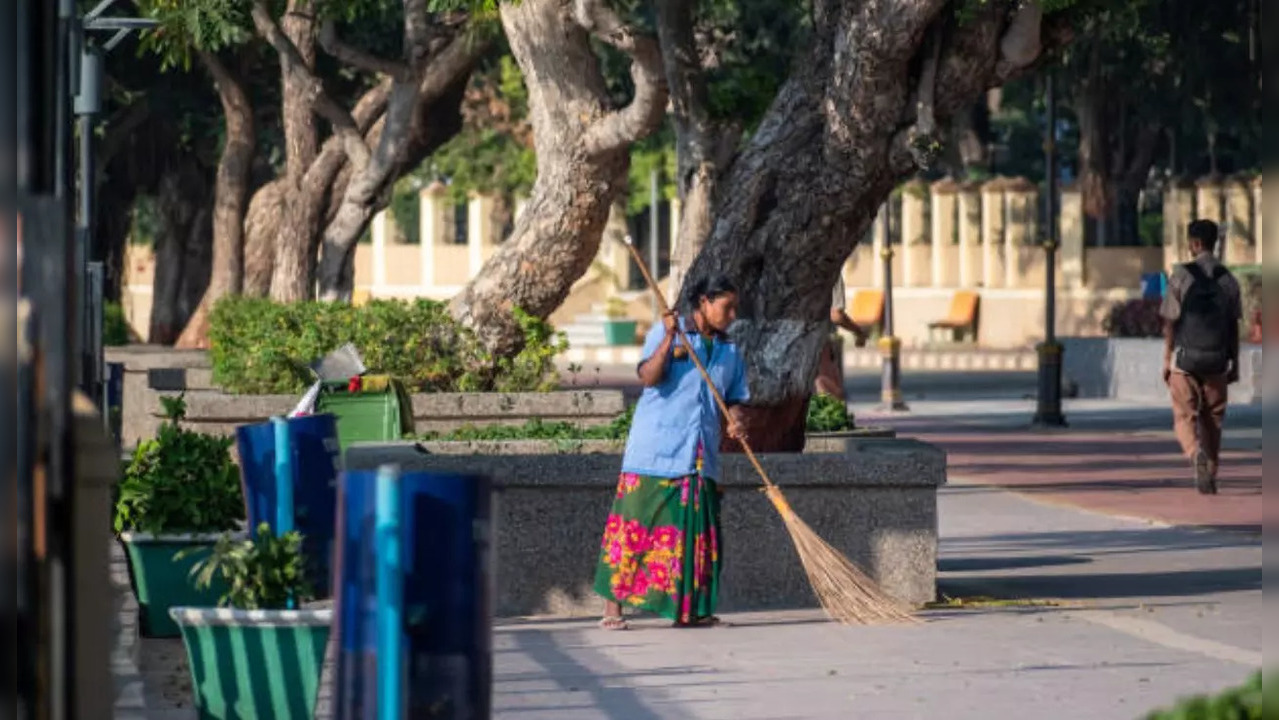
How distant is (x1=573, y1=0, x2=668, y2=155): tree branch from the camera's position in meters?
18.9

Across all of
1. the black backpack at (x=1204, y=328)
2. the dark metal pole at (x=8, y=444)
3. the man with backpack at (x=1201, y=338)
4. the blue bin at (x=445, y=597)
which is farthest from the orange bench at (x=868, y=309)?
the dark metal pole at (x=8, y=444)

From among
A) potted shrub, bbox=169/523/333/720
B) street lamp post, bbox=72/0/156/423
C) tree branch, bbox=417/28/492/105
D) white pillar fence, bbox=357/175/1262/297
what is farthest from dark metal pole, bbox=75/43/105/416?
white pillar fence, bbox=357/175/1262/297

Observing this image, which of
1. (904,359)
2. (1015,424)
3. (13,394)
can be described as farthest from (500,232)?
(13,394)

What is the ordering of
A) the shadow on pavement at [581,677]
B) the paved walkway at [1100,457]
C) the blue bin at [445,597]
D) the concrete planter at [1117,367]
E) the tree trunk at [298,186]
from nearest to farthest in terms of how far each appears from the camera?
the blue bin at [445,597]
the shadow on pavement at [581,677]
the paved walkway at [1100,457]
the tree trunk at [298,186]
the concrete planter at [1117,367]

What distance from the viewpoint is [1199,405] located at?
2052 centimetres

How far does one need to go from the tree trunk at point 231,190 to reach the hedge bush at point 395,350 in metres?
11.3

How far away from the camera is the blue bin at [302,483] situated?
1145 cm

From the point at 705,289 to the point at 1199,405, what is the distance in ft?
23.5

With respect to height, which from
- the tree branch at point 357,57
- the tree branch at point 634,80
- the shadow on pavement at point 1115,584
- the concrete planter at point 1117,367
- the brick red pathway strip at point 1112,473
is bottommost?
the shadow on pavement at point 1115,584

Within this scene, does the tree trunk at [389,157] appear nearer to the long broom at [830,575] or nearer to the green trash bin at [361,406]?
the green trash bin at [361,406]

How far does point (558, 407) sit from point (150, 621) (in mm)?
8040

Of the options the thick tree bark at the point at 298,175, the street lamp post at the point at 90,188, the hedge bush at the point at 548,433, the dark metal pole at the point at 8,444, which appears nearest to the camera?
the dark metal pole at the point at 8,444

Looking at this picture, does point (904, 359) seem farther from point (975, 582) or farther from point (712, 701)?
point (712, 701)

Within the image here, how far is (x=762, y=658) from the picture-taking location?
12133mm
